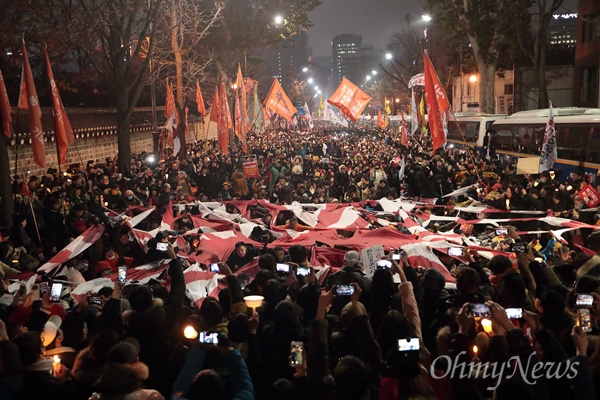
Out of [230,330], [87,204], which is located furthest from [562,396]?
[87,204]

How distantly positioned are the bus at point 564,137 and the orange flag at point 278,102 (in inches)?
328

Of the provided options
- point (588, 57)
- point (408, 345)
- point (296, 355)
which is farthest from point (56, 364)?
point (588, 57)

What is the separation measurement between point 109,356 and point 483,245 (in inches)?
231

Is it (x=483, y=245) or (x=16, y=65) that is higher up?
(x=16, y=65)

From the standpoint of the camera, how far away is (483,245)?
27.2 ft

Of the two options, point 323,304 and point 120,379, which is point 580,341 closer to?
point 323,304

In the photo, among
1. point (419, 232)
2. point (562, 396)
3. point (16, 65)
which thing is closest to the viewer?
point (562, 396)

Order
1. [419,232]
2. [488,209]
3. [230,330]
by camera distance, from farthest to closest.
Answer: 1. [488,209]
2. [419,232]
3. [230,330]

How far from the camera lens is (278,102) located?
79.0ft

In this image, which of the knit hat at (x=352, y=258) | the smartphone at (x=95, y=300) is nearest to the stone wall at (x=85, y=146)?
the smartphone at (x=95, y=300)

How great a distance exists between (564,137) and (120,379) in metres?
16.6

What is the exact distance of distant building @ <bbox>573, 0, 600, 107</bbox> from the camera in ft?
102

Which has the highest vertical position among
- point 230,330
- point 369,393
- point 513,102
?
point 513,102

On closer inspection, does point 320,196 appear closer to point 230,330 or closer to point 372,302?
point 372,302
